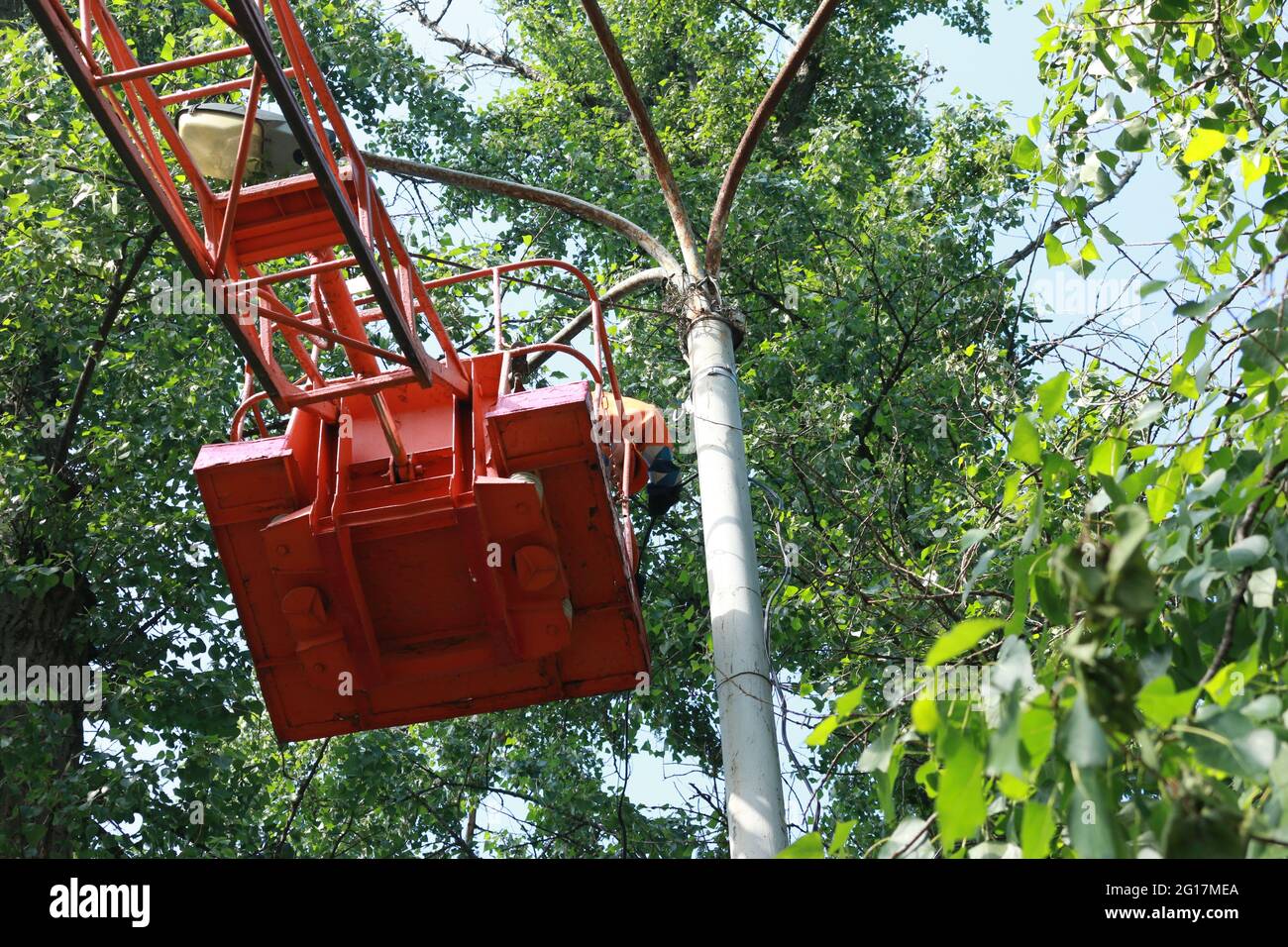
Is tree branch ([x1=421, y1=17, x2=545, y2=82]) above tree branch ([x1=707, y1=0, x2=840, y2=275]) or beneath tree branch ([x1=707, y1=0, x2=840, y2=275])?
above

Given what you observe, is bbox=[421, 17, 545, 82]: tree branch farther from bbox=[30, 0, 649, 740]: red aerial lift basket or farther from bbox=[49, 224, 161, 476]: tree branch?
bbox=[30, 0, 649, 740]: red aerial lift basket

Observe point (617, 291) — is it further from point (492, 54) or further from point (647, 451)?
point (492, 54)

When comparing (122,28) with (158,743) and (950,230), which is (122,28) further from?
(950,230)

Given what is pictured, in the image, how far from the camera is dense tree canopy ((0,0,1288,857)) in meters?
2.86

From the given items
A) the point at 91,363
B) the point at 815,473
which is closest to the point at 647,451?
the point at 815,473

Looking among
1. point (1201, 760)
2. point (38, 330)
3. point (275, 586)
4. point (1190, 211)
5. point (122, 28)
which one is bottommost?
point (1201, 760)

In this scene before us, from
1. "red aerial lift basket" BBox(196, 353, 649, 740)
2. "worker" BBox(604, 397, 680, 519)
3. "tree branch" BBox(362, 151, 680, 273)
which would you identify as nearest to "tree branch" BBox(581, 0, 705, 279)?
"tree branch" BBox(362, 151, 680, 273)

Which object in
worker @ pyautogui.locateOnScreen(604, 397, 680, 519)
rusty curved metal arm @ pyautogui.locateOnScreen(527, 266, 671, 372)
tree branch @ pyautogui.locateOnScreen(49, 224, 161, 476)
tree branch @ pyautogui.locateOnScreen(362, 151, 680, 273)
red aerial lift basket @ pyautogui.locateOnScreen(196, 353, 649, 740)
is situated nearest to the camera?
red aerial lift basket @ pyautogui.locateOnScreen(196, 353, 649, 740)

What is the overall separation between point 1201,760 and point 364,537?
4.37 metres

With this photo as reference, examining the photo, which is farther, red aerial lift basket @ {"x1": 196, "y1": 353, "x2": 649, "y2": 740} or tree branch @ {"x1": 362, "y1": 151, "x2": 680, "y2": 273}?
tree branch @ {"x1": 362, "y1": 151, "x2": 680, "y2": 273}

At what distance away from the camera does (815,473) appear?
766cm

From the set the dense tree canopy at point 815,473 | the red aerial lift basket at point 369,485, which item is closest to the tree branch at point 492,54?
the dense tree canopy at point 815,473
